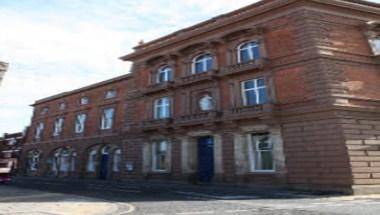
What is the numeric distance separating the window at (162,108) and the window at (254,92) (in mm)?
6865

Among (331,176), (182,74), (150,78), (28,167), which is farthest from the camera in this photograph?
(28,167)

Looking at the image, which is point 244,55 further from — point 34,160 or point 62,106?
point 34,160

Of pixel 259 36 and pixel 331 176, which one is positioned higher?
pixel 259 36

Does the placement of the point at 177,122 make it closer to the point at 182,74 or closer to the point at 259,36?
the point at 182,74

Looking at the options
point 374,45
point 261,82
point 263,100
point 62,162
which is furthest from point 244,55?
point 62,162

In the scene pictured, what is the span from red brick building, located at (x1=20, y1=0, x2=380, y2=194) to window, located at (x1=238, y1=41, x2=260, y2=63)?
9cm

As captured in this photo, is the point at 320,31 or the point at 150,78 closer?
the point at 320,31

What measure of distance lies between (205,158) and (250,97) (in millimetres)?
5325

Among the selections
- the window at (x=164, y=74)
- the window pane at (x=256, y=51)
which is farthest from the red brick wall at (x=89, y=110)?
the window pane at (x=256, y=51)

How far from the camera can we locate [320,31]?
72.7 feet

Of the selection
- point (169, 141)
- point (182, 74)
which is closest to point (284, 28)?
point (182, 74)

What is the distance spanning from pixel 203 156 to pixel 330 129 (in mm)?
9384

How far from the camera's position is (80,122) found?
3956cm

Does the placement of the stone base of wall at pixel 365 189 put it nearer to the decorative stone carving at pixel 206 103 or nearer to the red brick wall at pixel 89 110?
the decorative stone carving at pixel 206 103
